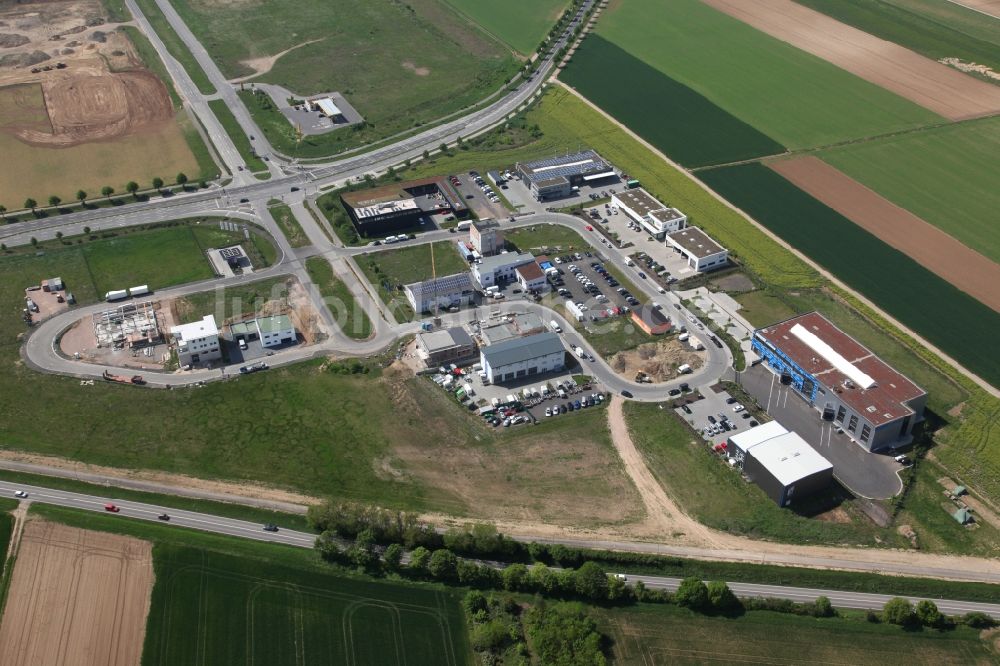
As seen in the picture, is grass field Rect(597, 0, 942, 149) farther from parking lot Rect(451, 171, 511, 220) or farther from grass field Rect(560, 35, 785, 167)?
parking lot Rect(451, 171, 511, 220)

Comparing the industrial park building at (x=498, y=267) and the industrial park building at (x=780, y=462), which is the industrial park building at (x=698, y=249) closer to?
the industrial park building at (x=498, y=267)

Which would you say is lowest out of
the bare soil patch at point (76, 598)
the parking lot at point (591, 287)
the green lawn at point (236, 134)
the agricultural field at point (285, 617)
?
the agricultural field at point (285, 617)

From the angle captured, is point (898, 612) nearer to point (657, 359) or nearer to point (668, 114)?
point (657, 359)

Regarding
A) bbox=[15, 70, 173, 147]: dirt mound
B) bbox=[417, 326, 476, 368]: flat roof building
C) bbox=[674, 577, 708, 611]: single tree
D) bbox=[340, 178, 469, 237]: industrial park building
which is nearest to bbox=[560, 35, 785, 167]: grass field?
bbox=[340, 178, 469, 237]: industrial park building

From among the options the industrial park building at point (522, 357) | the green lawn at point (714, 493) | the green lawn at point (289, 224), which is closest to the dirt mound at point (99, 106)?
the green lawn at point (289, 224)

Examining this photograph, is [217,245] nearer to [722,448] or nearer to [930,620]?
[722,448]

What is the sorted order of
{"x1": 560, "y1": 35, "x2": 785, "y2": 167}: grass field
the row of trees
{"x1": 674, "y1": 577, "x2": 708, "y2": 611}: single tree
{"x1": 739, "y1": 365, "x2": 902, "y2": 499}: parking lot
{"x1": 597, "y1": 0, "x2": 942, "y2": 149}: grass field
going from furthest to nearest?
1. {"x1": 597, "y1": 0, "x2": 942, "y2": 149}: grass field
2. {"x1": 560, "y1": 35, "x2": 785, "y2": 167}: grass field
3. the row of trees
4. {"x1": 739, "y1": 365, "x2": 902, "y2": 499}: parking lot
5. {"x1": 674, "y1": 577, "x2": 708, "y2": 611}: single tree
